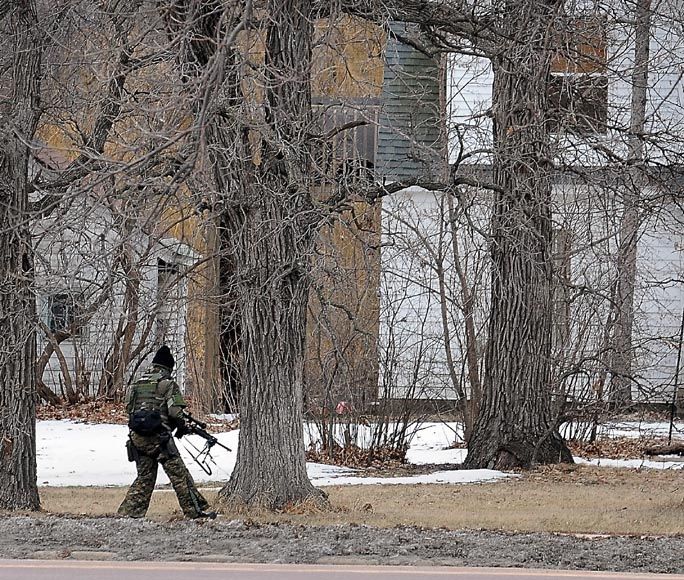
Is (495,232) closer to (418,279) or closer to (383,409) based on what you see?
(383,409)

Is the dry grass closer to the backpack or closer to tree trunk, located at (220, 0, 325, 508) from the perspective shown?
tree trunk, located at (220, 0, 325, 508)

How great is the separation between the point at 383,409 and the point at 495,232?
15.2ft

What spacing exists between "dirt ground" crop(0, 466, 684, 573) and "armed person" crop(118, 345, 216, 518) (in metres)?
0.32

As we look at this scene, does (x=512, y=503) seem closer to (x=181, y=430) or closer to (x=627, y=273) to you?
(x=181, y=430)

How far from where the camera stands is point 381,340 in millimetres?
22156

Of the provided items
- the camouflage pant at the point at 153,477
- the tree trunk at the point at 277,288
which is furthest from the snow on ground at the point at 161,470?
the camouflage pant at the point at 153,477

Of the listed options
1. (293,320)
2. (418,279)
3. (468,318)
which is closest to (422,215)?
(418,279)

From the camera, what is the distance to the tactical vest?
12211mm

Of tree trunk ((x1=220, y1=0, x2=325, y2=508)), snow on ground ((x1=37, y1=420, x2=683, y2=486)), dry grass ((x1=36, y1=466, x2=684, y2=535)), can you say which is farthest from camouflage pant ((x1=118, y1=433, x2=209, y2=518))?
snow on ground ((x1=37, y1=420, x2=683, y2=486))

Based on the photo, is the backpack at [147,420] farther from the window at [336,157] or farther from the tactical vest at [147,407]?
the window at [336,157]

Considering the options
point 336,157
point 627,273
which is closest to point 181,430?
point 336,157

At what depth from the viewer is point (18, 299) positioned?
44.6 feet

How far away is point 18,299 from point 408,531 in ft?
17.4

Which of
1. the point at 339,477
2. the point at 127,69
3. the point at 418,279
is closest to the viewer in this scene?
the point at 127,69
